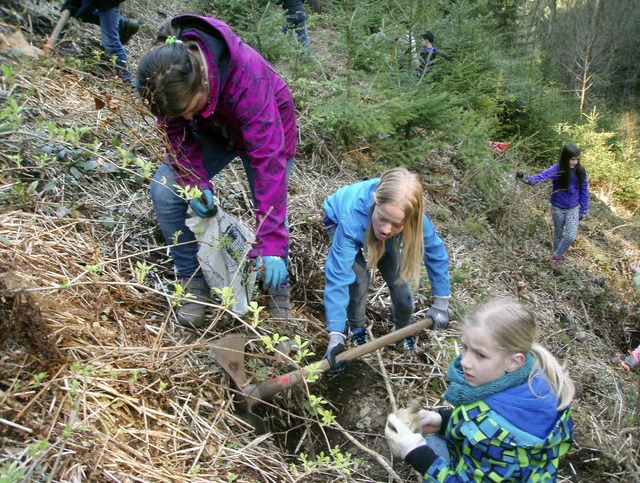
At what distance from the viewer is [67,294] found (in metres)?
2.34

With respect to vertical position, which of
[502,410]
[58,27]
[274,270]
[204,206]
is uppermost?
[58,27]

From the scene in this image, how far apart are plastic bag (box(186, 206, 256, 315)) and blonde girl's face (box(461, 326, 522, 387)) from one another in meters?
1.22

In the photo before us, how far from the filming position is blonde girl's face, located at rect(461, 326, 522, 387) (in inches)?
79.0

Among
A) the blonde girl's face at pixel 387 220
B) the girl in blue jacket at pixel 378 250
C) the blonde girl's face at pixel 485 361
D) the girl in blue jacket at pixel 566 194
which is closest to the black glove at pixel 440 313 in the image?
the girl in blue jacket at pixel 378 250

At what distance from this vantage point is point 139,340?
240 centimetres

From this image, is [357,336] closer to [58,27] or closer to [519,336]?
[519,336]

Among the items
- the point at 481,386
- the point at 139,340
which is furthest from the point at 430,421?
the point at 139,340

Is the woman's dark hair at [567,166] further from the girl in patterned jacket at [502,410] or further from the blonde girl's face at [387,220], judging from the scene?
the girl in patterned jacket at [502,410]

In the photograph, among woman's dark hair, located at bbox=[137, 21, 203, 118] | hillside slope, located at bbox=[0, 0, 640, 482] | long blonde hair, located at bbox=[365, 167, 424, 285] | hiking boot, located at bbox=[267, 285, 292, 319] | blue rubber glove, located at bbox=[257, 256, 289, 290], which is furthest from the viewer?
hiking boot, located at bbox=[267, 285, 292, 319]

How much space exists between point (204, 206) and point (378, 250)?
1.08 metres

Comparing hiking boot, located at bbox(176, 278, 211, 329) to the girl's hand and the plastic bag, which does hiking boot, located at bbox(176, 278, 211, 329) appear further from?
the girl's hand

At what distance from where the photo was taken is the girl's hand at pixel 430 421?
2340mm

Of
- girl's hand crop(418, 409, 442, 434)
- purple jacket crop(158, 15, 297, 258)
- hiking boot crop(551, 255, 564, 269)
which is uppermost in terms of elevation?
purple jacket crop(158, 15, 297, 258)

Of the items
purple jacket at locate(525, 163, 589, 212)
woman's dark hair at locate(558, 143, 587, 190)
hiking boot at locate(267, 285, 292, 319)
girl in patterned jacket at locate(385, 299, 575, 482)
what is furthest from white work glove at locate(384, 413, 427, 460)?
woman's dark hair at locate(558, 143, 587, 190)
